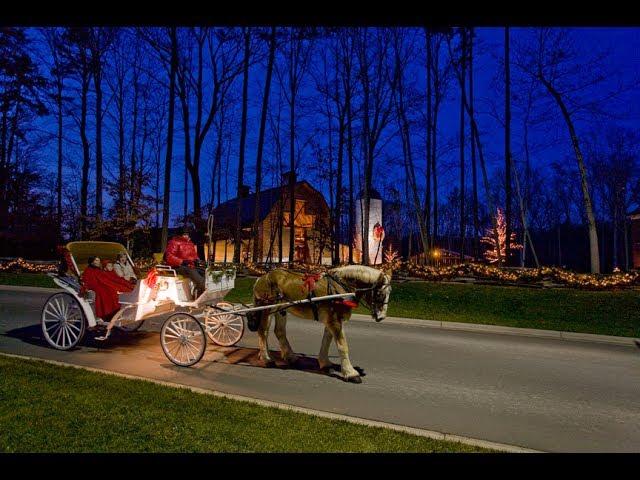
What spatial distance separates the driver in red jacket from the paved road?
146cm

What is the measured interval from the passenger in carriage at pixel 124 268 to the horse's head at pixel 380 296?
503 cm

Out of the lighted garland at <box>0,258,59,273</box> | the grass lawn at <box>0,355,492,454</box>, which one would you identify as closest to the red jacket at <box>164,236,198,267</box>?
the grass lawn at <box>0,355,492,454</box>

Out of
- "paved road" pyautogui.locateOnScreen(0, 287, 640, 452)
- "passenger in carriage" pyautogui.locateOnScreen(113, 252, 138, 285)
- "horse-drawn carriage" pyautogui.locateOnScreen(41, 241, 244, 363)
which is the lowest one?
"paved road" pyautogui.locateOnScreen(0, 287, 640, 452)

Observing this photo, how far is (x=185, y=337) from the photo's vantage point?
7.14 meters

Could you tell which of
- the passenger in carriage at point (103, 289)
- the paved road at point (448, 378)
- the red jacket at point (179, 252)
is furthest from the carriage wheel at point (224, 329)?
the passenger in carriage at point (103, 289)

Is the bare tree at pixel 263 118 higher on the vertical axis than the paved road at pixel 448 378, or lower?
higher

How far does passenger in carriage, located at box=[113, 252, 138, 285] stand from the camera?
8594 mm

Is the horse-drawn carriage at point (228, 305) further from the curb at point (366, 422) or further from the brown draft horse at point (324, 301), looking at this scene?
the curb at point (366, 422)

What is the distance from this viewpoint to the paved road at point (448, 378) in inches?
199

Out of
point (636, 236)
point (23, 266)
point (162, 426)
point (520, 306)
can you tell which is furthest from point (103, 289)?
point (636, 236)

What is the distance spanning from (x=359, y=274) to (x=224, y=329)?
3.49 meters

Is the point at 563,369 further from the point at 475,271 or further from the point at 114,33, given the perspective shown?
the point at 114,33

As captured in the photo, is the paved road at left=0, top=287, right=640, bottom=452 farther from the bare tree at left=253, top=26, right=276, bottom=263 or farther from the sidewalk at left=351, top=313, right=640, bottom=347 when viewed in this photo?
the bare tree at left=253, top=26, right=276, bottom=263

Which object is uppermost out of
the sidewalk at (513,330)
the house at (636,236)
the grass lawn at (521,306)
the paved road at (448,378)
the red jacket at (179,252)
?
the house at (636,236)
